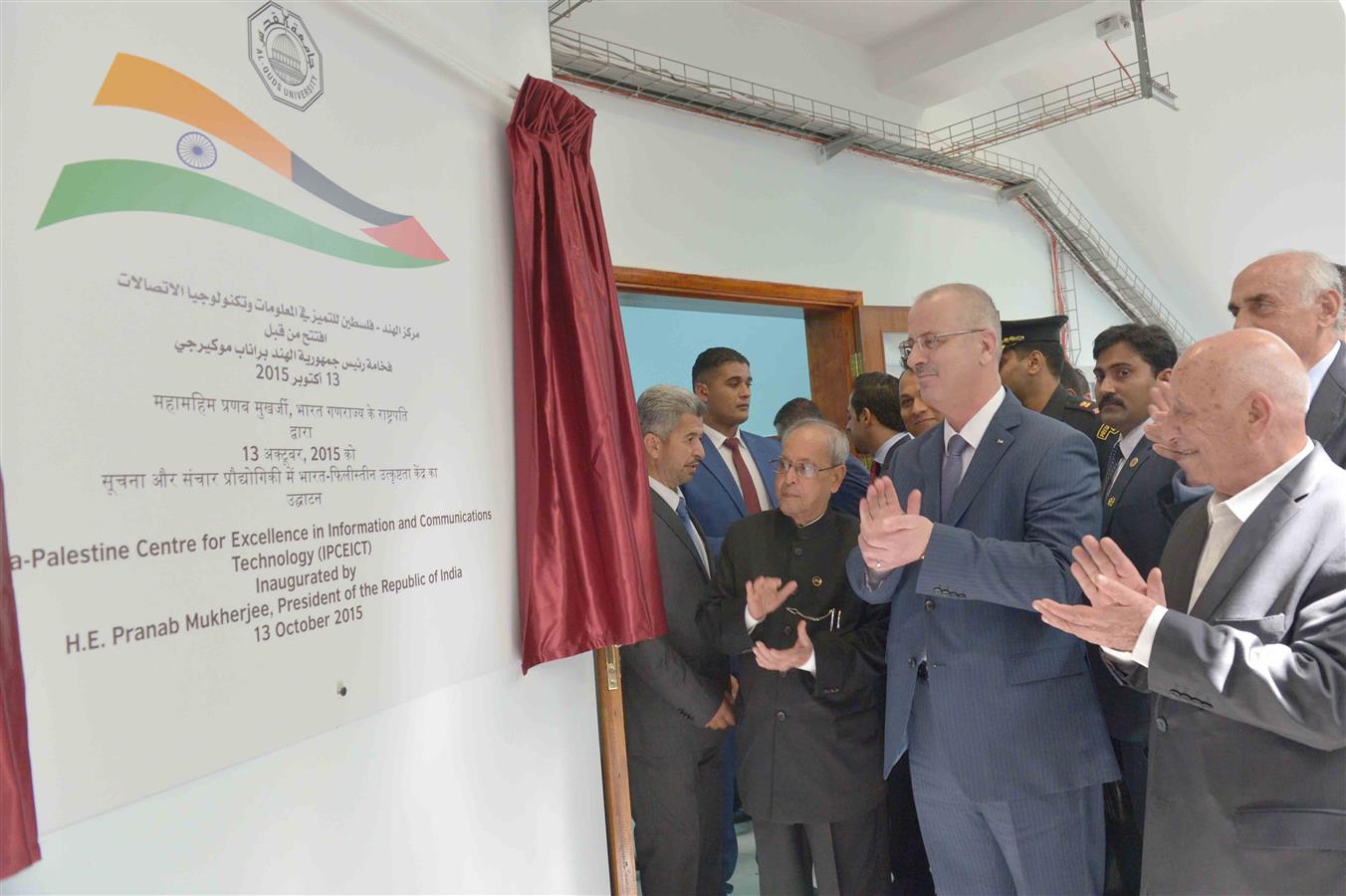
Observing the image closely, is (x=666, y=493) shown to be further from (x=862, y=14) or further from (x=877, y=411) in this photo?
(x=862, y=14)

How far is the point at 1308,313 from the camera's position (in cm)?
203

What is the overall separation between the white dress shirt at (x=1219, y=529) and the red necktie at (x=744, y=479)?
1.78 metres

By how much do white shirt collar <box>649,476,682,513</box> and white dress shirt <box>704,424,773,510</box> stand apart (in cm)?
72

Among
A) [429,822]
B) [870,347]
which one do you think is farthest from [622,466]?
[870,347]

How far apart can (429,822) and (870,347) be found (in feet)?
12.3

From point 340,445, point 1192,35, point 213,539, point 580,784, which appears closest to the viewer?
point 213,539

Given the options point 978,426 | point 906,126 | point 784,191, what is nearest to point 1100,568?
point 978,426

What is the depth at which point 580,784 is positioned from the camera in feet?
7.51

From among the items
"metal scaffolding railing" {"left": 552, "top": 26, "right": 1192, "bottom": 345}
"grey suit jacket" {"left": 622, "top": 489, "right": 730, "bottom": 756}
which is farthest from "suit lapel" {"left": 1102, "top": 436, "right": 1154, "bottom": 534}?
"metal scaffolding railing" {"left": 552, "top": 26, "right": 1192, "bottom": 345}

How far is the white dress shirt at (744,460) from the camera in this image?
11.4 feet

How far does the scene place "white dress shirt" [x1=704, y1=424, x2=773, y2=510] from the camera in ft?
11.4

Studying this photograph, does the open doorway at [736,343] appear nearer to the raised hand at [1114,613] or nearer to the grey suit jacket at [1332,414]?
the raised hand at [1114,613]

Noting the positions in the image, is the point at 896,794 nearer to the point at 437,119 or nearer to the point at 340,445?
the point at 340,445

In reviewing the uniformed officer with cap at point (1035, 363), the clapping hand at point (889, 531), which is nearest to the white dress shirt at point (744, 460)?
the uniformed officer with cap at point (1035, 363)
